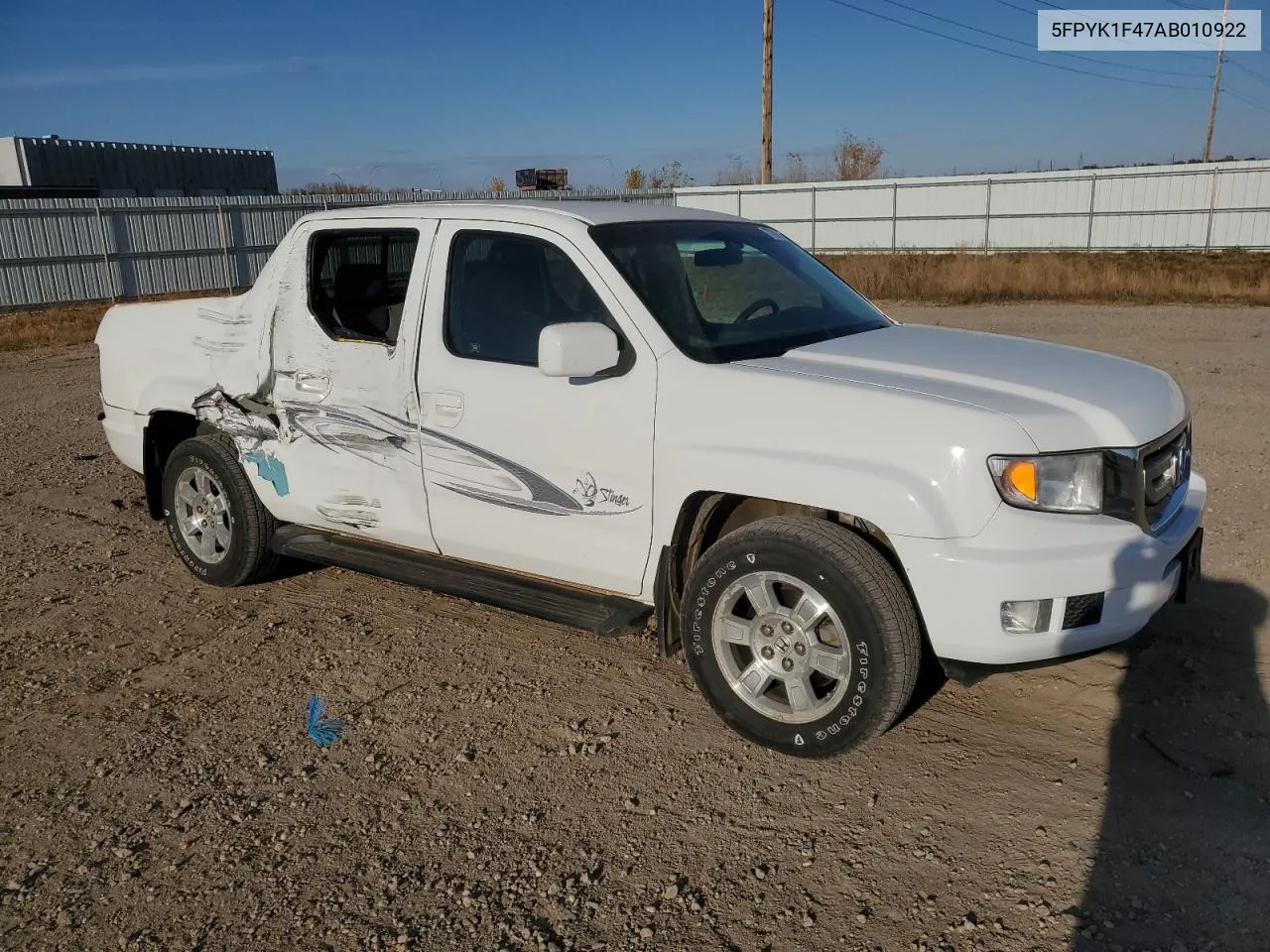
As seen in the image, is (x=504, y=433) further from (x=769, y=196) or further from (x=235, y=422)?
(x=769, y=196)

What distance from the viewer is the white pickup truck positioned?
3.27 metres

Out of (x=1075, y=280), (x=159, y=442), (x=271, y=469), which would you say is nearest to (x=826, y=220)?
(x=1075, y=280)

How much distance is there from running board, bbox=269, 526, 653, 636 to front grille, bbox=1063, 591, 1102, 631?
4.89ft

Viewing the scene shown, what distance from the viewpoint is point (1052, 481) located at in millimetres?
3248

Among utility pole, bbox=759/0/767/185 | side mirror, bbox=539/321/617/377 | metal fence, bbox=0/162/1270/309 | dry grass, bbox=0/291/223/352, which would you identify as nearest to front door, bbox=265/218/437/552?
side mirror, bbox=539/321/617/377

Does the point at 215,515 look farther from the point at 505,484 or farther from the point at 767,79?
the point at 767,79

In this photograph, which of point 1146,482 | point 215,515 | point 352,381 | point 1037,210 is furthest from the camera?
Result: point 1037,210

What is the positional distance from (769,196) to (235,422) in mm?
29235

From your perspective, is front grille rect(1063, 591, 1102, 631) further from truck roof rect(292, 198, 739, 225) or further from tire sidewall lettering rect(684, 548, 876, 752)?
truck roof rect(292, 198, 739, 225)

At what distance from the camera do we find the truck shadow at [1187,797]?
2.77 metres

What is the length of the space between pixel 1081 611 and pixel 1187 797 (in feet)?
2.36

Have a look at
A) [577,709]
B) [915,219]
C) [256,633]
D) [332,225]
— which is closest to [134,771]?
[256,633]

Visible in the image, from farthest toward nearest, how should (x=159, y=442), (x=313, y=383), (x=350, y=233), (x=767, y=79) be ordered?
(x=767, y=79), (x=159, y=442), (x=350, y=233), (x=313, y=383)

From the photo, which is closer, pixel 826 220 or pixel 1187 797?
pixel 1187 797
